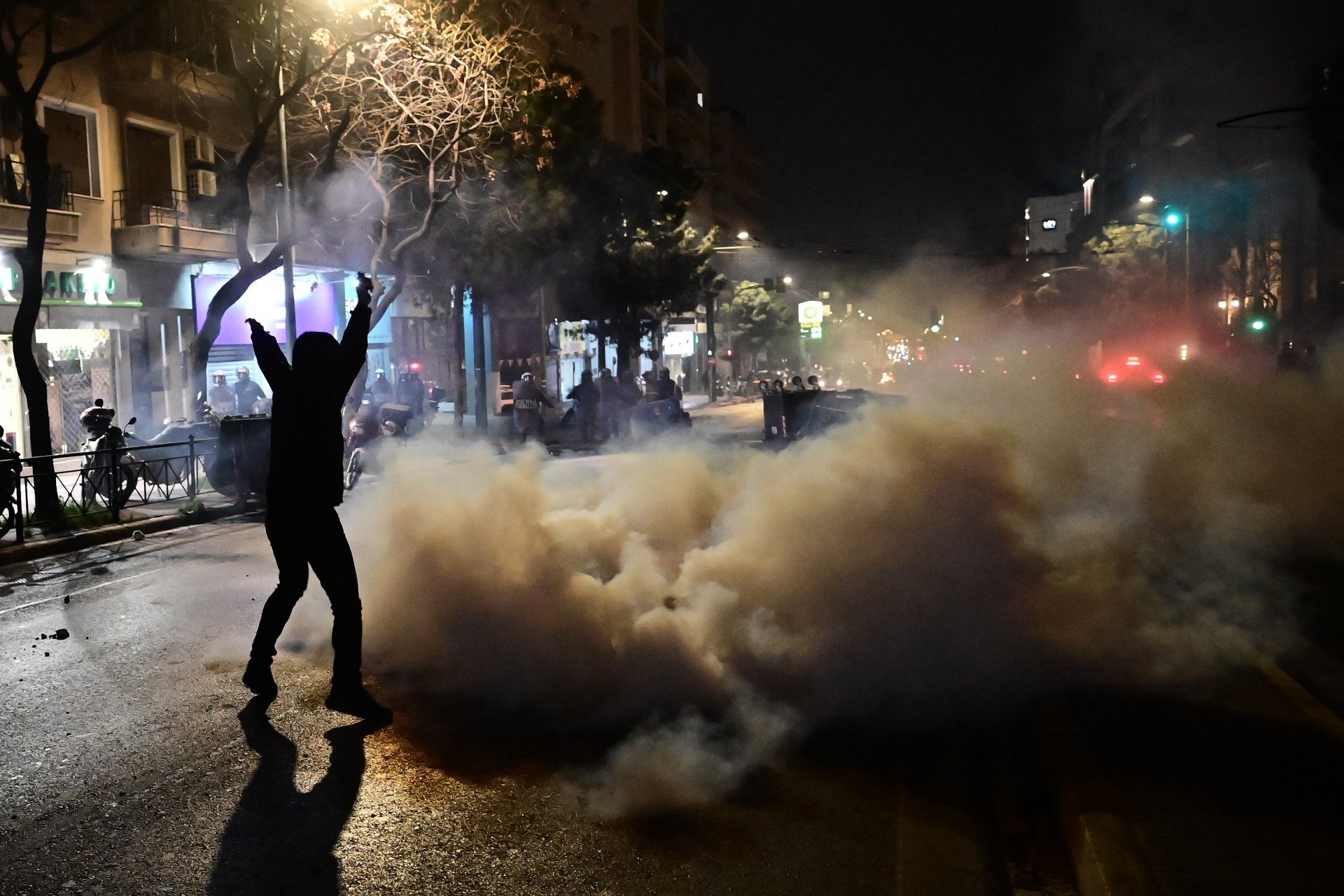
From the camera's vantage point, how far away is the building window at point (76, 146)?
19.9 m

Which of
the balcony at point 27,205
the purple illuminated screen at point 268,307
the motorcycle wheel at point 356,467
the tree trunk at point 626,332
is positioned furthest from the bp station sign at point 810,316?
the motorcycle wheel at point 356,467

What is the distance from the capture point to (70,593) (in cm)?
903

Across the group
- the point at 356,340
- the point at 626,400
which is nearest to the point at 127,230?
the point at 626,400

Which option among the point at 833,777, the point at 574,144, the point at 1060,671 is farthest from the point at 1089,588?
the point at 574,144

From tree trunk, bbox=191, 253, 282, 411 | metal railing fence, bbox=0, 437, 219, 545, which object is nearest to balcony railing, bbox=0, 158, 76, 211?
tree trunk, bbox=191, 253, 282, 411

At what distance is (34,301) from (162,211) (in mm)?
8808

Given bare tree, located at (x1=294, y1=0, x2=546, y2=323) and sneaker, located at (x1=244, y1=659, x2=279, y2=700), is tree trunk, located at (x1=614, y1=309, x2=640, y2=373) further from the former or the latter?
sneaker, located at (x1=244, y1=659, x2=279, y2=700)

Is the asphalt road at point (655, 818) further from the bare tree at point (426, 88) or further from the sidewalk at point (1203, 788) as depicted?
the bare tree at point (426, 88)

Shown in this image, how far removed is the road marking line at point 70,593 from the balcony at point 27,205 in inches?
414

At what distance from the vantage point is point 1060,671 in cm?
564

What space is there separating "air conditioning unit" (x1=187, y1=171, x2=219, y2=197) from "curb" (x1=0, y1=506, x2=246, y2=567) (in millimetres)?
10879

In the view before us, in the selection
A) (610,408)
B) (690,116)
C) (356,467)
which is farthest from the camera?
(690,116)

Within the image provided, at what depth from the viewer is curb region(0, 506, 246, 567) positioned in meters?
11.3

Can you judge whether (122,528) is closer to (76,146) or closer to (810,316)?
(76,146)
